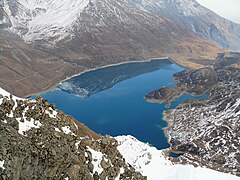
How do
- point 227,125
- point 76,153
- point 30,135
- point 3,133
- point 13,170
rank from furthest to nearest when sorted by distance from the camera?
point 227,125, point 76,153, point 30,135, point 3,133, point 13,170

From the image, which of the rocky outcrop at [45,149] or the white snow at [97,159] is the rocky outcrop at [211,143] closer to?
the white snow at [97,159]

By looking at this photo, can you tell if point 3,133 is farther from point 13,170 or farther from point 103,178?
point 103,178

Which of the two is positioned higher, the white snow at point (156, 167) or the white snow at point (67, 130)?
the white snow at point (67, 130)

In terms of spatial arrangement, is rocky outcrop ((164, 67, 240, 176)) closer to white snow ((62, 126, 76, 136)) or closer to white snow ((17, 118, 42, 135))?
white snow ((62, 126, 76, 136))

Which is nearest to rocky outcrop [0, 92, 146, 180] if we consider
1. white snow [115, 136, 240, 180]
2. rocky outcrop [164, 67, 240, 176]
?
white snow [115, 136, 240, 180]

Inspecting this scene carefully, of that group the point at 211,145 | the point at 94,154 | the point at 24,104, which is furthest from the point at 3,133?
the point at 211,145

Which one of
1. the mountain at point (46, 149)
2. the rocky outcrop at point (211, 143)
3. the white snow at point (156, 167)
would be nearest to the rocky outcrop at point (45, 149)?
the mountain at point (46, 149)
